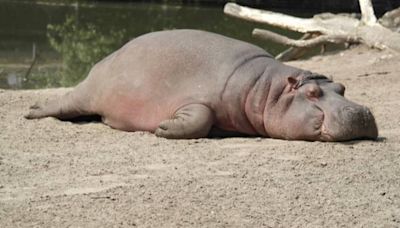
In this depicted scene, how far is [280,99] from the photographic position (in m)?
5.93

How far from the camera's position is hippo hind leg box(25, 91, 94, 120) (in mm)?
6820

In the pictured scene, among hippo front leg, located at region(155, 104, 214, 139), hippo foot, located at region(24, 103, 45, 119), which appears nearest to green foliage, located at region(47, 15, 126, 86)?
hippo foot, located at region(24, 103, 45, 119)

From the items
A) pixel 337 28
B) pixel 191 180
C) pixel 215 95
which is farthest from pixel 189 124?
pixel 337 28

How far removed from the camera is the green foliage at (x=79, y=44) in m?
12.6

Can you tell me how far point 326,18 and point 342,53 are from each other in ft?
2.18

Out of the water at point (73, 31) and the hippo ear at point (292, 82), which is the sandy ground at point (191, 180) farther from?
the water at point (73, 31)

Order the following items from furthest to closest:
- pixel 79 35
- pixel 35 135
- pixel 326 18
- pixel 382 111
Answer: pixel 79 35, pixel 326 18, pixel 382 111, pixel 35 135

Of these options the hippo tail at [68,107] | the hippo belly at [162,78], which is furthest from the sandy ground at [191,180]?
the hippo tail at [68,107]

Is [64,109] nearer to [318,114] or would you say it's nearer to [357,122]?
[318,114]

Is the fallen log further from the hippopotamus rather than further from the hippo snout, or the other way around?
the hippo snout

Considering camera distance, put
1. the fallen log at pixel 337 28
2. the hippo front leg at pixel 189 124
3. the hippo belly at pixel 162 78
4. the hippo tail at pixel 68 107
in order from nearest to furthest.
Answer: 1. the hippo front leg at pixel 189 124
2. the hippo belly at pixel 162 78
3. the hippo tail at pixel 68 107
4. the fallen log at pixel 337 28

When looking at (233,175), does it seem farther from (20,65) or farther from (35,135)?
(20,65)

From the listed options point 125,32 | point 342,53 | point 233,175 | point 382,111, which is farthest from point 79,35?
point 233,175

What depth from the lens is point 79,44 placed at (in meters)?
15.5
